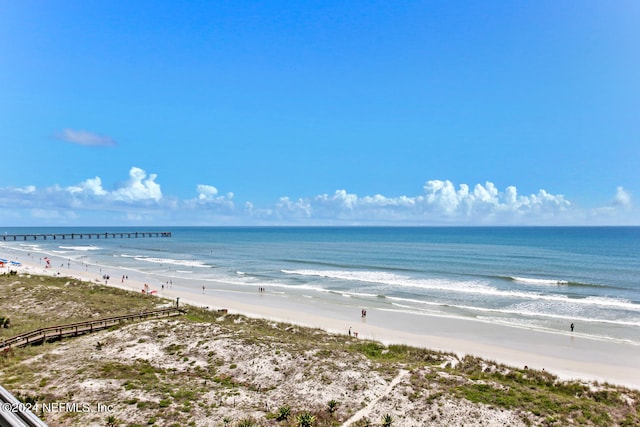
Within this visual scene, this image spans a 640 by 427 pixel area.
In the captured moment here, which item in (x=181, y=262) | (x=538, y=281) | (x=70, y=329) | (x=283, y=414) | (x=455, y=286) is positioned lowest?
(x=181, y=262)

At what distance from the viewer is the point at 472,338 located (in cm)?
3588

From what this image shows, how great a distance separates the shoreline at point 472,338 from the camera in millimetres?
28953

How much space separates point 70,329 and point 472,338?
3460 cm

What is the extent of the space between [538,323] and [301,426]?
112 ft

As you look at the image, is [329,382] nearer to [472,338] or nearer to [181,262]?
[472,338]

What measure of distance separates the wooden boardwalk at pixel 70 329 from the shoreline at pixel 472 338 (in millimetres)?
11423

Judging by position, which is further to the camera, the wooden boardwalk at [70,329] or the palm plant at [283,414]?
the wooden boardwalk at [70,329]

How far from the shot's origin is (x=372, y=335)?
36.1 meters

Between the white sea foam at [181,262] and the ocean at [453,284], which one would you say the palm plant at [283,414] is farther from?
the white sea foam at [181,262]

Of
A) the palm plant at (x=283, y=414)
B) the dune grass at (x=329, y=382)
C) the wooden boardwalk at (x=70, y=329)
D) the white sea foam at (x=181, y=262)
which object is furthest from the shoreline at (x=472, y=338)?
the white sea foam at (x=181, y=262)

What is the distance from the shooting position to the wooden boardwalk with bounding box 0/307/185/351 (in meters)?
26.6

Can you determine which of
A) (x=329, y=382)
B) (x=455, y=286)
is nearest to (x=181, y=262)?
(x=455, y=286)

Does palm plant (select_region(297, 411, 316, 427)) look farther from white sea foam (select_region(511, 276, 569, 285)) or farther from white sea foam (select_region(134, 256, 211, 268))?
white sea foam (select_region(134, 256, 211, 268))

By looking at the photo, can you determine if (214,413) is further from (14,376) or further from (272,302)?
(272,302)
